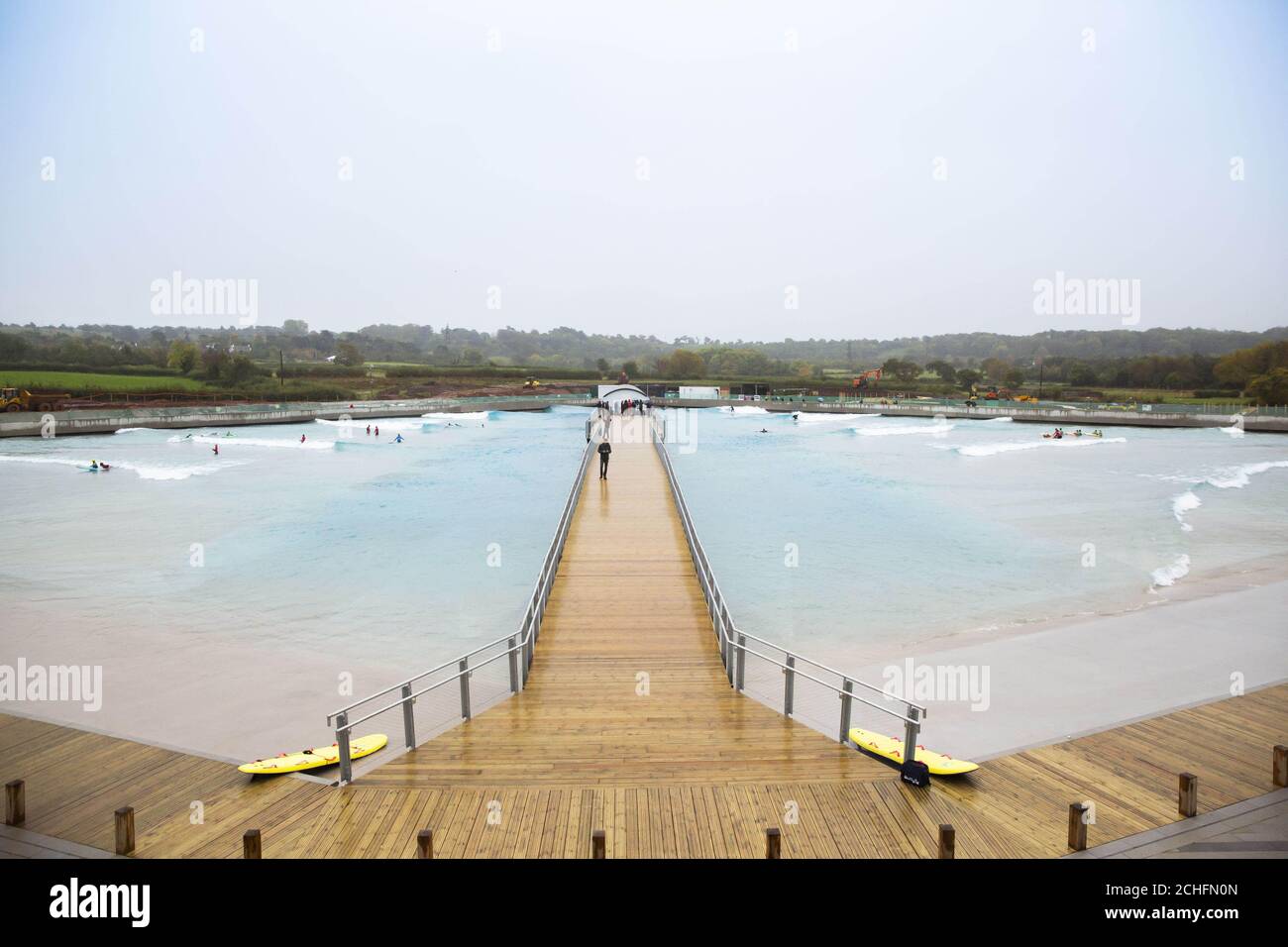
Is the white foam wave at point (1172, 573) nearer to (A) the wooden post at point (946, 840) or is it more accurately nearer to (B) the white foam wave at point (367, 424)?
(A) the wooden post at point (946, 840)

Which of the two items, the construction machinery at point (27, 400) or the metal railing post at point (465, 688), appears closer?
the metal railing post at point (465, 688)

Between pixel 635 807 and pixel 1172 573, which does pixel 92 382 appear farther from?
pixel 1172 573

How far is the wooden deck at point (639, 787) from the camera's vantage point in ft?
18.7

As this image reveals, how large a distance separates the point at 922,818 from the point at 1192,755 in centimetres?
342

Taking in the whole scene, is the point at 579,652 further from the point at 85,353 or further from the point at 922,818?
the point at 85,353

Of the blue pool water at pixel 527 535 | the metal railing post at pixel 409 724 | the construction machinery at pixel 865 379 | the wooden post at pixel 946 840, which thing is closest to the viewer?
the wooden post at pixel 946 840

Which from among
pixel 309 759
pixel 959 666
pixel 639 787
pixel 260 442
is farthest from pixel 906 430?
pixel 309 759

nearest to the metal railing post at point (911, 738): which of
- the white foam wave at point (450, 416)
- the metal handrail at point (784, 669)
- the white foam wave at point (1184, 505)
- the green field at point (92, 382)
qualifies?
the metal handrail at point (784, 669)

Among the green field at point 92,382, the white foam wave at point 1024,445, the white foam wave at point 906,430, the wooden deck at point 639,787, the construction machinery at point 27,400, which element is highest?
the green field at point 92,382

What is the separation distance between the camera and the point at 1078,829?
5.56m

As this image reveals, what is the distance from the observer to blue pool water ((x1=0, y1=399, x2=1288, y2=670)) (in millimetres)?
Result: 16625

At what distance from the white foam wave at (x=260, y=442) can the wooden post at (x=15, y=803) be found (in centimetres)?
4767

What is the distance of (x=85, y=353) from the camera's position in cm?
9531
